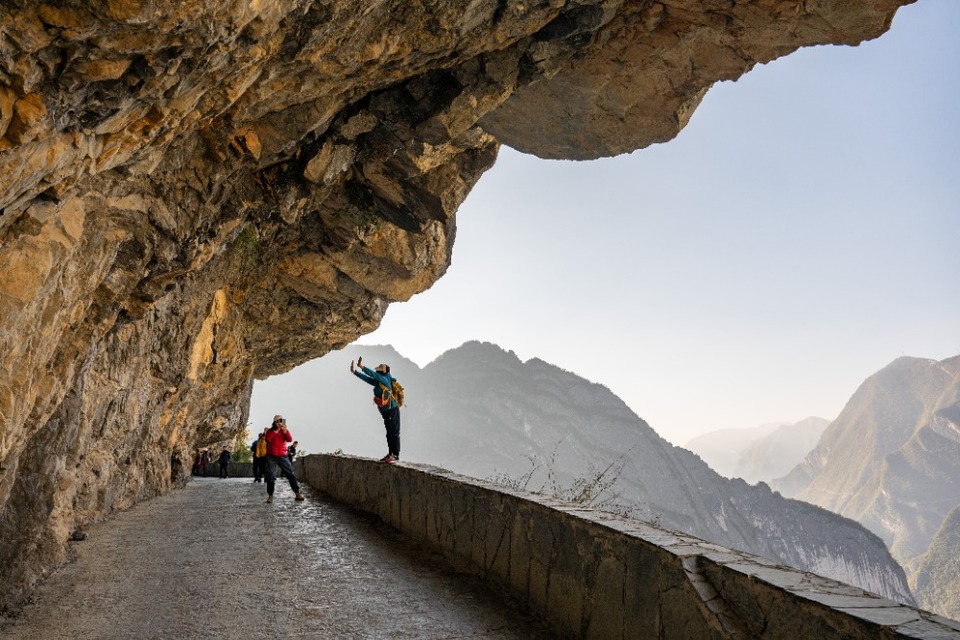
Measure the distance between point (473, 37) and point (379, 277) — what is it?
8.41 m

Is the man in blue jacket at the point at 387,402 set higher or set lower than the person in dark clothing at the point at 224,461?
higher

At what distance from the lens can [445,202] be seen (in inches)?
441

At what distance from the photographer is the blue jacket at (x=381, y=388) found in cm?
840

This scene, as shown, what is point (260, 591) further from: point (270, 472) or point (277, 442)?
point (270, 472)

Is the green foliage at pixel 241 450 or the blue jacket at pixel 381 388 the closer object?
the blue jacket at pixel 381 388

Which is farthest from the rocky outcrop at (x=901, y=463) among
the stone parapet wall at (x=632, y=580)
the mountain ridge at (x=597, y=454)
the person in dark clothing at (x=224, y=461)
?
the stone parapet wall at (x=632, y=580)

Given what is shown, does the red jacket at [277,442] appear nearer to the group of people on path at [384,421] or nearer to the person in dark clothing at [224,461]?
the group of people on path at [384,421]

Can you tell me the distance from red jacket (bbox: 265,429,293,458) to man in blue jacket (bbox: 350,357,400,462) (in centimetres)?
246

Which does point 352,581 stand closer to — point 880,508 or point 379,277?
point 379,277

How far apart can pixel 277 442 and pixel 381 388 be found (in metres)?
2.88

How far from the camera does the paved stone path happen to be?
140 inches

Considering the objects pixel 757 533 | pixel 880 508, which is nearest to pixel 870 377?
pixel 880 508

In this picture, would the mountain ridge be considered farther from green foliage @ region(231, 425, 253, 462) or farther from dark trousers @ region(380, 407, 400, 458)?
dark trousers @ region(380, 407, 400, 458)

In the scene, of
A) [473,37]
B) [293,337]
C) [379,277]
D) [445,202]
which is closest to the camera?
[473,37]
